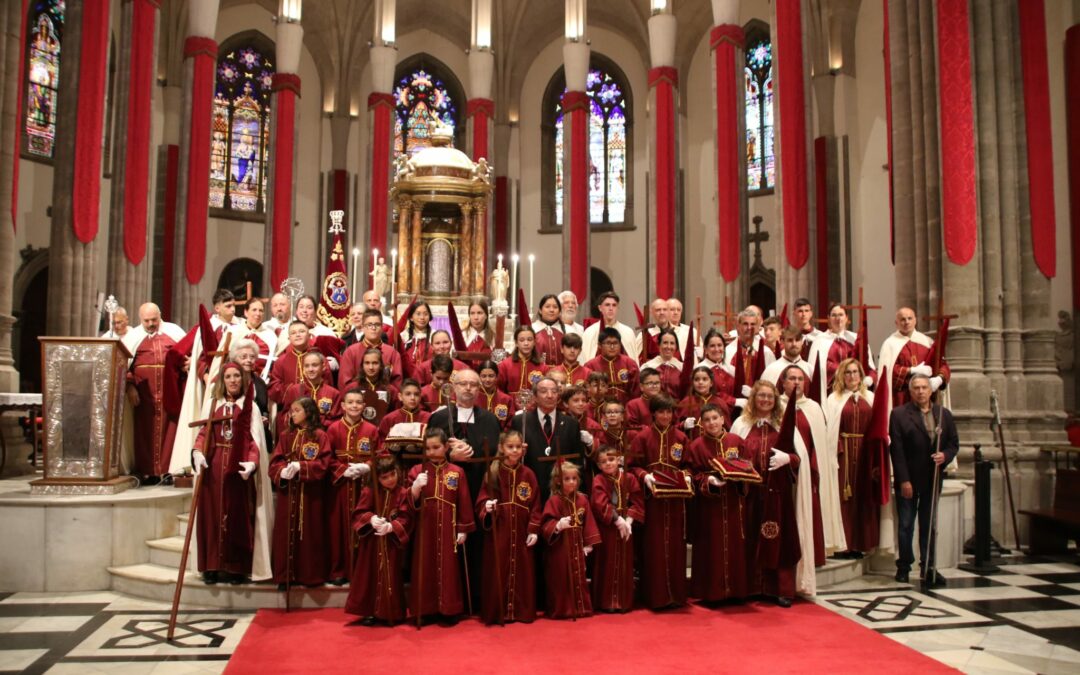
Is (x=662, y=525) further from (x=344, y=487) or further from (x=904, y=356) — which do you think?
(x=904, y=356)

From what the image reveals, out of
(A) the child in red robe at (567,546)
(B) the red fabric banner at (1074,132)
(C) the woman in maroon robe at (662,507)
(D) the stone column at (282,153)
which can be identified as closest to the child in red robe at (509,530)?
(A) the child in red robe at (567,546)

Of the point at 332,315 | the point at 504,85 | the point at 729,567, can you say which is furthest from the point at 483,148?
the point at 729,567

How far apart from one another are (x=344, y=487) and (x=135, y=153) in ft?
26.1

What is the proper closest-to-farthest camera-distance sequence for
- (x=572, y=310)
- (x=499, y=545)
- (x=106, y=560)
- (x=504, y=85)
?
(x=499, y=545)
(x=106, y=560)
(x=572, y=310)
(x=504, y=85)

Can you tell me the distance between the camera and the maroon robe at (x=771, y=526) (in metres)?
5.88

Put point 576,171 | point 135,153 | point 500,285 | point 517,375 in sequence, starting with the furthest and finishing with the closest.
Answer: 1. point 576,171
2. point 500,285
3. point 135,153
4. point 517,375

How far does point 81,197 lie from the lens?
33.9 ft

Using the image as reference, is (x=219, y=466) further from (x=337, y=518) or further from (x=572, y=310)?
(x=572, y=310)

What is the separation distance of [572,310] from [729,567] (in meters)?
2.73

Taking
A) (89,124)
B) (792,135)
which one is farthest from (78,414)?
(792,135)

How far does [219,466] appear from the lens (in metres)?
5.81

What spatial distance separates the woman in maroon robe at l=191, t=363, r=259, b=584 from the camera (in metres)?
5.73

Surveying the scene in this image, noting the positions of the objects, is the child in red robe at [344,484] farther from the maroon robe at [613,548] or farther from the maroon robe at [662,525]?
the maroon robe at [662,525]

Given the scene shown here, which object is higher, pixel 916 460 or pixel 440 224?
pixel 440 224
